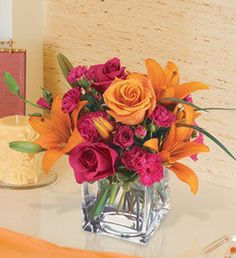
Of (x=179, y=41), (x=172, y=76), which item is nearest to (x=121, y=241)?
(x=172, y=76)

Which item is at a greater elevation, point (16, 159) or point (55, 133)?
point (55, 133)

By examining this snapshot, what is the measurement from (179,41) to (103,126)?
1.23ft

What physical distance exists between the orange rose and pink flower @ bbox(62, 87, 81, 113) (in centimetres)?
6

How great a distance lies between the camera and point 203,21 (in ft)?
3.88

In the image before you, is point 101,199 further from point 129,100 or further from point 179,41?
point 179,41

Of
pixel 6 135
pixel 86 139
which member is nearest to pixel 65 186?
pixel 6 135

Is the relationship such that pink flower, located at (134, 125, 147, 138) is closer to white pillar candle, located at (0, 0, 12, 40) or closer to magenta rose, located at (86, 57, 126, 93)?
magenta rose, located at (86, 57, 126, 93)

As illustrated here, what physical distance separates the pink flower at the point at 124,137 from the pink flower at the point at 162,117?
38mm

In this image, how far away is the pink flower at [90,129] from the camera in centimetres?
92

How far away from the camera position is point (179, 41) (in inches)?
48.3

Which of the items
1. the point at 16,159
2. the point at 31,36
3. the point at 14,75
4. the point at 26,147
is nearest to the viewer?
the point at 26,147

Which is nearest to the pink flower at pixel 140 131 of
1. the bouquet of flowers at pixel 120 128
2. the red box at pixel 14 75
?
the bouquet of flowers at pixel 120 128

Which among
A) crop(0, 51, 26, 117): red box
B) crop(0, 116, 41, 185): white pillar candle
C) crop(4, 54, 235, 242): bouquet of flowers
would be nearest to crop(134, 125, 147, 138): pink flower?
crop(4, 54, 235, 242): bouquet of flowers

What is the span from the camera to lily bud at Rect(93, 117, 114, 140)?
92 centimetres
